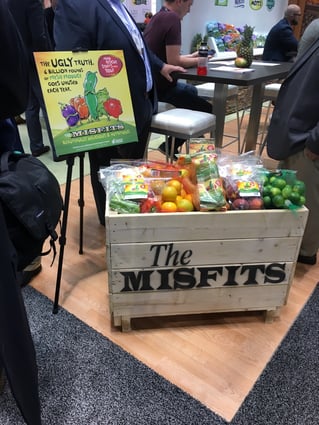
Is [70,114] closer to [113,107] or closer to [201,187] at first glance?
[113,107]

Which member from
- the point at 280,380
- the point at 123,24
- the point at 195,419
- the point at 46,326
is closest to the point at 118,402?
the point at 195,419

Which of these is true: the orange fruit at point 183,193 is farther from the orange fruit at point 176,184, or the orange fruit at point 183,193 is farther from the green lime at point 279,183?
the green lime at point 279,183

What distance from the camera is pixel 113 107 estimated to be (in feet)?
5.21

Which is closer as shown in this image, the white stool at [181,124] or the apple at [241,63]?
the white stool at [181,124]

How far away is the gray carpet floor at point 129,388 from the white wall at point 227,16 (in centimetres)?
480

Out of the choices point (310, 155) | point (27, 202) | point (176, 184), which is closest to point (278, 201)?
point (176, 184)

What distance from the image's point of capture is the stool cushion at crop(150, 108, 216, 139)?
2119 mm

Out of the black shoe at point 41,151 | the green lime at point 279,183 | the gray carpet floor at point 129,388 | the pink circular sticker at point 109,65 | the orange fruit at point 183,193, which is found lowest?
the black shoe at point 41,151

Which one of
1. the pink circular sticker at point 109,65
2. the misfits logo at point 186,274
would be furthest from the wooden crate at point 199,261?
the pink circular sticker at point 109,65

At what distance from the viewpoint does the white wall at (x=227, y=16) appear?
17.5 feet

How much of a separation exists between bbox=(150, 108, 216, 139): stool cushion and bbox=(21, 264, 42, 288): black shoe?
1041 millimetres

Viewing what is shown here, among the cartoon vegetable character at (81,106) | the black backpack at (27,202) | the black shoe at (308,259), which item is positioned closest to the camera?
the black backpack at (27,202)

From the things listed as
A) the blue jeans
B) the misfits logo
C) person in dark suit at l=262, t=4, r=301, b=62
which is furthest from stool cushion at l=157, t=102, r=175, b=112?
person in dark suit at l=262, t=4, r=301, b=62

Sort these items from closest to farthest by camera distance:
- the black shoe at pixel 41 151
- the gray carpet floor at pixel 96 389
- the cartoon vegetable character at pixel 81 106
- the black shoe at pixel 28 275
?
the gray carpet floor at pixel 96 389, the cartoon vegetable character at pixel 81 106, the black shoe at pixel 28 275, the black shoe at pixel 41 151
